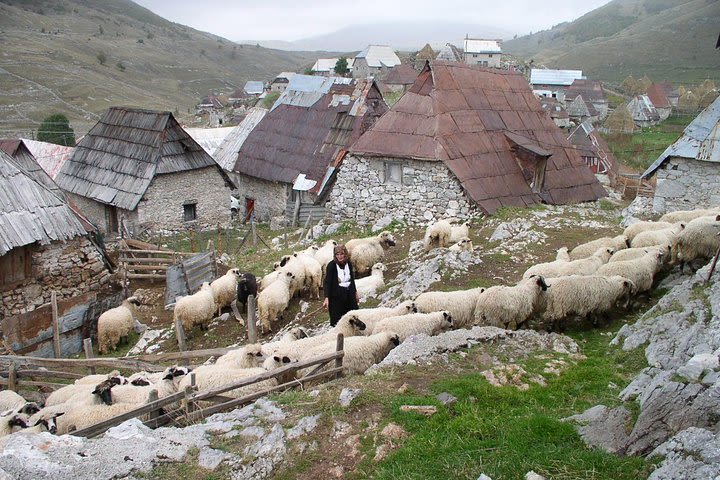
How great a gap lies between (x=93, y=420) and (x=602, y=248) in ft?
35.4

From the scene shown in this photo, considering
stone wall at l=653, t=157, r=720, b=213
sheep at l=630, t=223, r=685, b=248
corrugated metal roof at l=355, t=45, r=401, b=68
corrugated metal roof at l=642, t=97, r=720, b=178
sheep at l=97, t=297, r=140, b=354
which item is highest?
corrugated metal roof at l=355, t=45, r=401, b=68

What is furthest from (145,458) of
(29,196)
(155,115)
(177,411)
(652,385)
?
(155,115)

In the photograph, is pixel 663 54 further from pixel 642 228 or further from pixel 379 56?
pixel 642 228

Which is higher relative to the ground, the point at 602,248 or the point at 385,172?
the point at 385,172

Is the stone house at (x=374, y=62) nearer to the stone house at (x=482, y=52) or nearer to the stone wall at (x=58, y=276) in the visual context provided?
the stone house at (x=482, y=52)

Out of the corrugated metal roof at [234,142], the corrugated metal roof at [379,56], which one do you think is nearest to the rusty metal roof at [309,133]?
the corrugated metal roof at [234,142]

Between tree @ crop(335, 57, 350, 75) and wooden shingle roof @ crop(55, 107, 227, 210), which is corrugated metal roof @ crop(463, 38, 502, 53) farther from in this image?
wooden shingle roof @ crop(55, 107, 227, 210)

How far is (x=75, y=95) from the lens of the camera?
8531cm

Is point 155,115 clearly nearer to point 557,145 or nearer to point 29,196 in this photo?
point 29,196

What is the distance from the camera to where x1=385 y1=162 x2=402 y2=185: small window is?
21.9 metres

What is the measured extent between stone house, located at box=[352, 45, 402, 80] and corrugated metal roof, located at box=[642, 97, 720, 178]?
277ft

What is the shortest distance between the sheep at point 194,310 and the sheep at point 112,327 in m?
1.60

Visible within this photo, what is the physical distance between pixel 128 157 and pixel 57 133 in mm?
32337

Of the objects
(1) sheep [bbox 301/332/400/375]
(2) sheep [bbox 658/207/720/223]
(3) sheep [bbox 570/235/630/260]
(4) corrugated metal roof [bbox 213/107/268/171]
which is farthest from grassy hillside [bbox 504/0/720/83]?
(1) sheep [bbox 301/332/400/375]
